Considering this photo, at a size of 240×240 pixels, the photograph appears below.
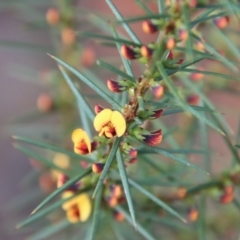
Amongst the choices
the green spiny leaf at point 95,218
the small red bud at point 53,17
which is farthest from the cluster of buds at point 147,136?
the small red bud at point 53,17

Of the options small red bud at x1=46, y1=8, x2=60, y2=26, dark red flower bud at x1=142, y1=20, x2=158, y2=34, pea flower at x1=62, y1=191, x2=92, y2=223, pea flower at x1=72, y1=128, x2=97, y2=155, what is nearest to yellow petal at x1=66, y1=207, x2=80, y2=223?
pea flower at x1=62, y1=191, x2=92, y2=223

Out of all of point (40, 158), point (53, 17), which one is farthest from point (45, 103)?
point (40, 158)

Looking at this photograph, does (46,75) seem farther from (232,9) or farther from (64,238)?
(232,9)

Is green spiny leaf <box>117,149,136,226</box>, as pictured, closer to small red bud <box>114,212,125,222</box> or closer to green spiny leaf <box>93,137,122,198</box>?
green spiny leaf <box>93,137,122,198</box>

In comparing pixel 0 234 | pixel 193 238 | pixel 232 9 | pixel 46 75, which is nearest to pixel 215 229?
pixel 193 238

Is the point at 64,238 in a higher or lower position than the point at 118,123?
lower

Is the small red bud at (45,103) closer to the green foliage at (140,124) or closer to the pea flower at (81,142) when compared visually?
the green foliage at (140,124)

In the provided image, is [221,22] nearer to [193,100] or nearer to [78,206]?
[193,100]
